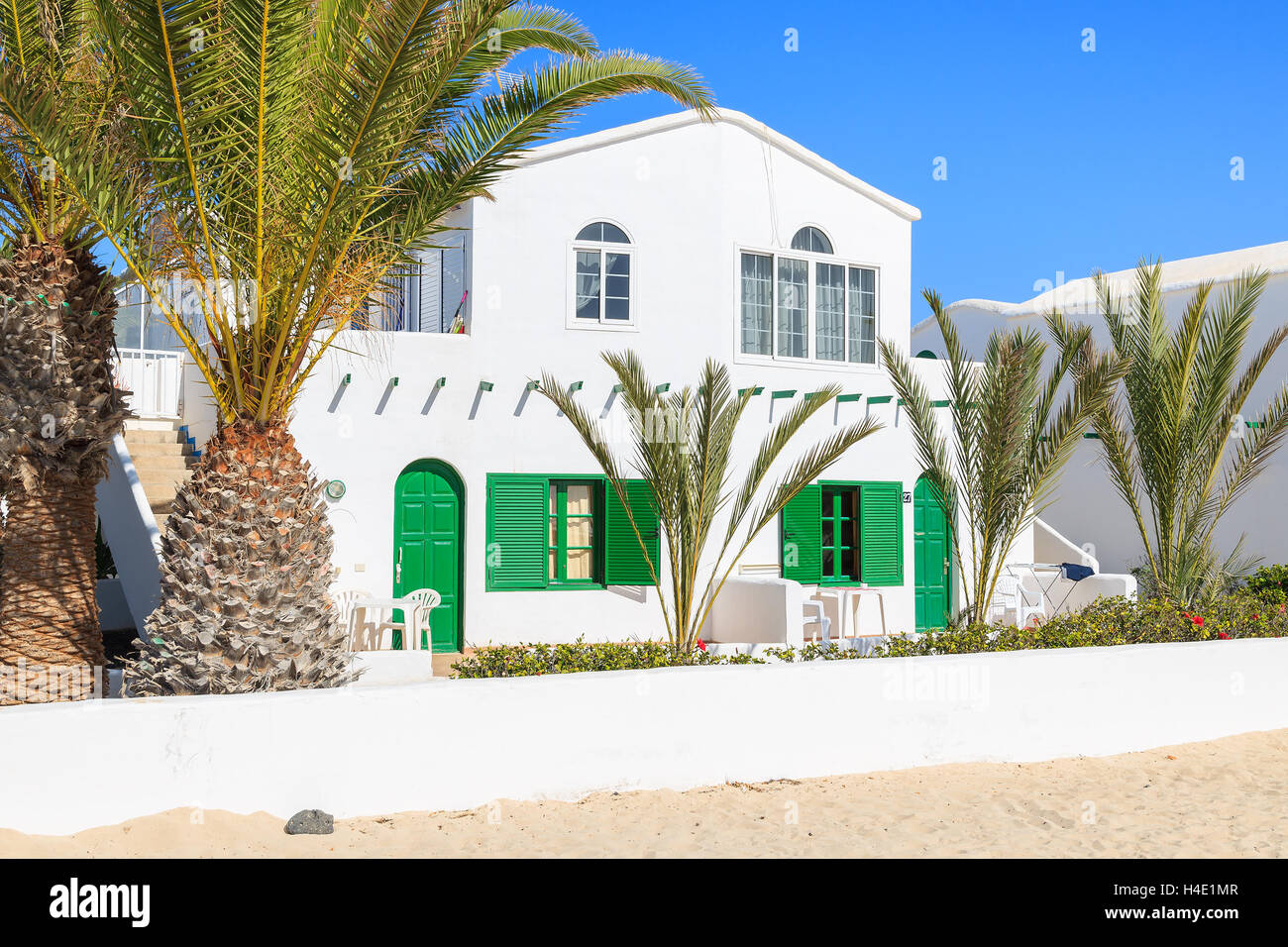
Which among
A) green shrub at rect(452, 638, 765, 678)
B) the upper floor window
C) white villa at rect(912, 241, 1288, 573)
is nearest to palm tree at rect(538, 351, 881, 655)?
green shrub at rect(452, 638, 765, 678)

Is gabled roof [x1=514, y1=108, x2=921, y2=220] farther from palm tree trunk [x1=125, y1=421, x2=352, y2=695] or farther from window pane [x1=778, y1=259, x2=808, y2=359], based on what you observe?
palm tree trunk [x1=125, y1=421, x2=352, y2=695]

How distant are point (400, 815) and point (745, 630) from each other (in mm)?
6122

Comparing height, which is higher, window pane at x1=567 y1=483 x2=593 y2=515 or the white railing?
the white railing

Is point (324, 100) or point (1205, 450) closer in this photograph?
point (324, 100)

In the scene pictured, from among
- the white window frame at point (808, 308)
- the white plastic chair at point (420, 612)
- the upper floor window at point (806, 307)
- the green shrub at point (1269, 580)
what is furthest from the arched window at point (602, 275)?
the green shrub at point (1269, 580)

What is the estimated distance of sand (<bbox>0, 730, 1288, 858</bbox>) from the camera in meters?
6.00

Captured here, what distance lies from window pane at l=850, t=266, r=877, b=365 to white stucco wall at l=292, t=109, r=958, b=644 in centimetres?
31

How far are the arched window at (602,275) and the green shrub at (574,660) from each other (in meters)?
5.41

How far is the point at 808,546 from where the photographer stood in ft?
43.7

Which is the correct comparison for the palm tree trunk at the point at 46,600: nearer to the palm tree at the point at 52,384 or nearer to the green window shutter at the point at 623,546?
the palm tree at the point at 52,384

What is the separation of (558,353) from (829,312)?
3562 mm

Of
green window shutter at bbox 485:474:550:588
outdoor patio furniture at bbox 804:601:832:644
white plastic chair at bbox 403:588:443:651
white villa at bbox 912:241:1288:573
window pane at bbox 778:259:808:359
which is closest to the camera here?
white plastic chair at bbox 403:588:443:651
